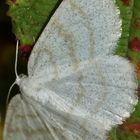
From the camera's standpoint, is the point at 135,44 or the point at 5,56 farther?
the point at 5,56

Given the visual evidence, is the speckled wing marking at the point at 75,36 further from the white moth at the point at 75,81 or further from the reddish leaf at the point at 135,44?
the reddish leaf at the point at 135,44

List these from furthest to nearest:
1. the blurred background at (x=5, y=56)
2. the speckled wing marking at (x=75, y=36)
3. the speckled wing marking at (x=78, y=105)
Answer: the blurred background at (x=5, y=56) → the speckled wing marking at (x=78, y=105) → the speckled wing marking at (x=75, y=36)

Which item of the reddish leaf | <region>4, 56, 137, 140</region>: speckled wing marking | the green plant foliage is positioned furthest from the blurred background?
the reddish leaf

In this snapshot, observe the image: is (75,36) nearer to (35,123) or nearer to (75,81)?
(75,81)

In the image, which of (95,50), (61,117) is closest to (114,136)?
(61,117)

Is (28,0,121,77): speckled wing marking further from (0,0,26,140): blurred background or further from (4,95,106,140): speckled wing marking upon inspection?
(0,0,26,140): blurred background

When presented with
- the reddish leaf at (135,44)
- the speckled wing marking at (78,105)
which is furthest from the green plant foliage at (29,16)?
the reddish leaf at (135,44)

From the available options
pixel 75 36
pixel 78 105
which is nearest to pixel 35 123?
pixel 78 105
